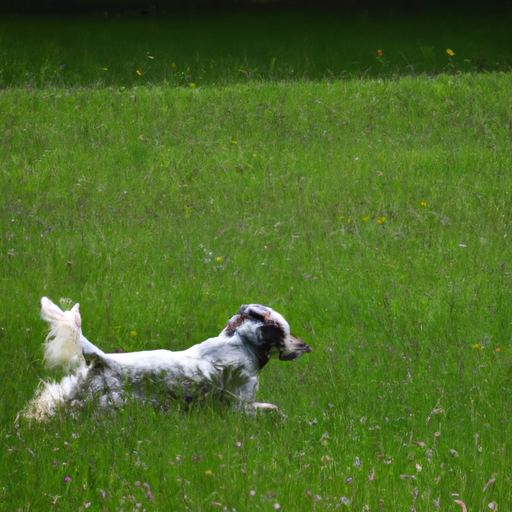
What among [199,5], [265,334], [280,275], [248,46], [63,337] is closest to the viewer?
[63,337]

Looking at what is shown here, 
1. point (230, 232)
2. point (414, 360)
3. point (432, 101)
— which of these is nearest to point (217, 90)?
point (432, 101)

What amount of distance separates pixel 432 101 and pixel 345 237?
5.85 meters

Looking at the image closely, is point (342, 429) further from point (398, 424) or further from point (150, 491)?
point (150, 491)

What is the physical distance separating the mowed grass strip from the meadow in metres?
0.02

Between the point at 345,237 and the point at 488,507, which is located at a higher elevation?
the point at 488,507

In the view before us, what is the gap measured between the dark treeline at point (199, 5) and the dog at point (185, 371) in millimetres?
17531

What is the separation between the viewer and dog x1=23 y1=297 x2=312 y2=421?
13.1 feet

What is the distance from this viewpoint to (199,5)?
20578mm

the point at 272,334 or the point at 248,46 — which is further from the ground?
the point at 272,334

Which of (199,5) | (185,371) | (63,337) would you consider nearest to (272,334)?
(185,371)

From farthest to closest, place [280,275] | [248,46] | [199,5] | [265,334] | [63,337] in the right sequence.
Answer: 1. [199,5]
2. [248,46]
3. [280,275]
4. [265,334]
5. [63,337]

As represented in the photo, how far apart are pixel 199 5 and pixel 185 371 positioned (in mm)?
18105

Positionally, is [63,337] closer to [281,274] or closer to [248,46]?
[281,274]

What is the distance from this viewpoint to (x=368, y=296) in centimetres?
598
